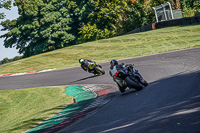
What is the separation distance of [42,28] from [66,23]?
18.7 feet

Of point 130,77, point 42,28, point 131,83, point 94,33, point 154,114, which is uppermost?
point 42,28

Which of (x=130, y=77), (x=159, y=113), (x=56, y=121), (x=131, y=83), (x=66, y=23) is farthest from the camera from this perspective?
(x=66, y=23)

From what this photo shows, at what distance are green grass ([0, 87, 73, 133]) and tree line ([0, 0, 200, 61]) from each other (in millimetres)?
36289

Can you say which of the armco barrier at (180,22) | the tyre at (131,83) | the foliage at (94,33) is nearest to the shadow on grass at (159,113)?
Result: the tyre at (131,83)

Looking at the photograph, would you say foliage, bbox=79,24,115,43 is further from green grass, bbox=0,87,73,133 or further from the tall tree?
green grass, bbox=0,87,73,133

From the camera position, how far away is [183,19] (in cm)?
3528

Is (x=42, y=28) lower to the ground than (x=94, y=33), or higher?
higher

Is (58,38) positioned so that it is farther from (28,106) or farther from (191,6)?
(28,106)

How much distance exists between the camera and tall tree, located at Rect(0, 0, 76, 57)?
57594 mm

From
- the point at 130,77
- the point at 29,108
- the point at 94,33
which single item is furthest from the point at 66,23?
the point at 130,77

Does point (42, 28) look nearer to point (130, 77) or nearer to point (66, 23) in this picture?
point (66, 23)

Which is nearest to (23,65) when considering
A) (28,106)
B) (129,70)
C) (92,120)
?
(28,106)

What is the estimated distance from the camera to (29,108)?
1128 cm

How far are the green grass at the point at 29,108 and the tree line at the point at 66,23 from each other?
36.3 metres
